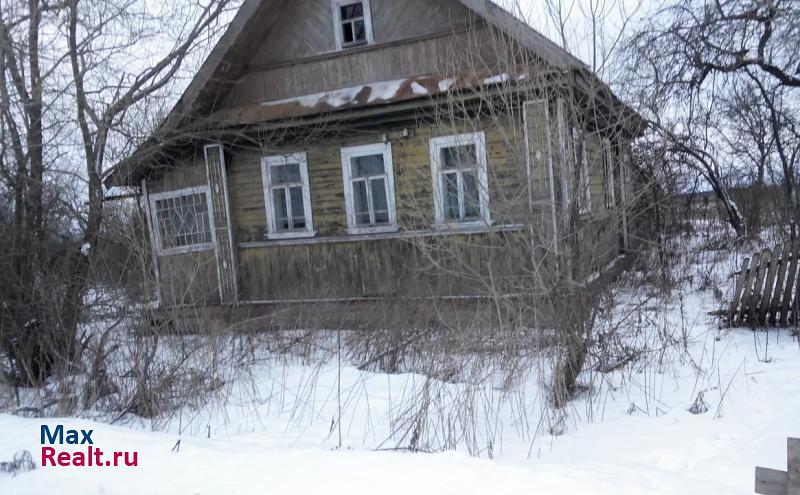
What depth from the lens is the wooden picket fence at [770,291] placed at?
691 cm

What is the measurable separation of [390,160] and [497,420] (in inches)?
211

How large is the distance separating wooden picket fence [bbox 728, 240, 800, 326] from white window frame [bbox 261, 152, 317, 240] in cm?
617

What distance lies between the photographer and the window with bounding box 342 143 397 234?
9.26 meters

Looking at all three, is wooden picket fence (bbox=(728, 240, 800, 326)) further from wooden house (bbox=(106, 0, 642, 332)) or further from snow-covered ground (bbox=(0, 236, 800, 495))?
wooden house (bbox=(106, 0, 642, 332))

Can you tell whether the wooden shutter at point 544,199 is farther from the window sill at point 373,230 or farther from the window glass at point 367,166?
the window glass at point 367,166

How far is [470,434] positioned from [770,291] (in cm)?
472

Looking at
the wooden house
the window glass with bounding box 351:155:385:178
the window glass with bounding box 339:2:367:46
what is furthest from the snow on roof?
the window glass with bounding box 351:155:385:178

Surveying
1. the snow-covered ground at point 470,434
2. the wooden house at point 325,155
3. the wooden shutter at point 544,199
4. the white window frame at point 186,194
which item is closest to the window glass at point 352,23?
the wooden house at point 325,155

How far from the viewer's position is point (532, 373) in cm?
580

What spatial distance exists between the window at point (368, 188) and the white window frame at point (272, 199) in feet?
2.27

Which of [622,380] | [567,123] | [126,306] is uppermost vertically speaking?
[567,123]

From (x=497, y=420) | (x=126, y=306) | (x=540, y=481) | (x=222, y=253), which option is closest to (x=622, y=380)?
(x=497, y=420)

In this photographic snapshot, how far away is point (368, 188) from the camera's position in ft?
31.0

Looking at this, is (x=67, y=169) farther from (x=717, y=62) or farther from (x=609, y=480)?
(x=717, y=62)
